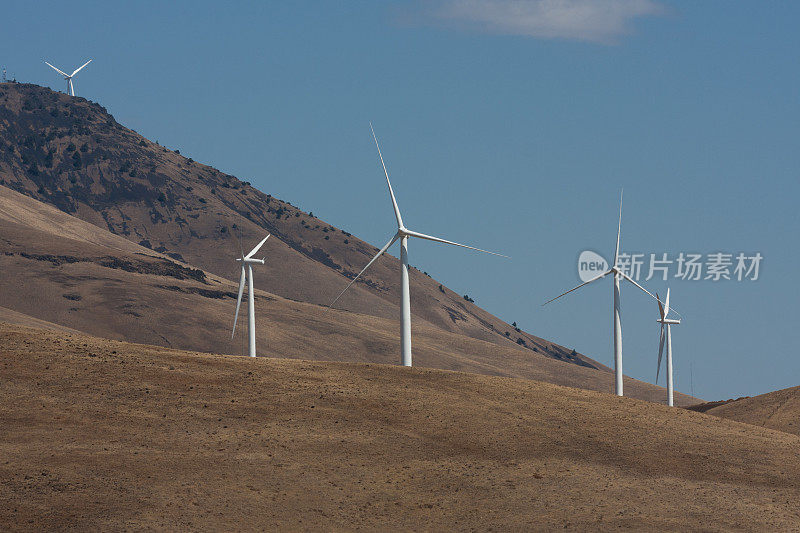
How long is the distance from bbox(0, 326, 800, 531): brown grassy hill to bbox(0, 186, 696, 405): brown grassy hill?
60.5m

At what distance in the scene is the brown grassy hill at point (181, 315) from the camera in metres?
119

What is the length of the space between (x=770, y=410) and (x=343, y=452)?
40.1 meters

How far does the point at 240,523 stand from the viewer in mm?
28922

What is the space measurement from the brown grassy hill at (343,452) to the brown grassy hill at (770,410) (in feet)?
58.5

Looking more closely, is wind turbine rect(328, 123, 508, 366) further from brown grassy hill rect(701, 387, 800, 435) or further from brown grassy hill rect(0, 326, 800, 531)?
brown grassy hill rect(701, 387, 800, 435)

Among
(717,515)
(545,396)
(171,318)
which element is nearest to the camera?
(717,515)

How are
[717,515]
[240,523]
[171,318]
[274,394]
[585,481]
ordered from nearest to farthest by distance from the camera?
[240,523]
[717,515]
[585,481]
[274,394]
[171,318]

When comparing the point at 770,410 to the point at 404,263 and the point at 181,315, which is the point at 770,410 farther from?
the point at 181,315

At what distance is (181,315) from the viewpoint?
125 metres

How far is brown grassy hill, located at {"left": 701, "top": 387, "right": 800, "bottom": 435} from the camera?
201 ft

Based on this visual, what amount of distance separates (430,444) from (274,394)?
7.31m

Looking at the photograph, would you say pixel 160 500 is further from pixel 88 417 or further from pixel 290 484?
pixel 88 417

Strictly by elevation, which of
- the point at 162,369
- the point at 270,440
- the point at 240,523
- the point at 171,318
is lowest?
the point at 240,523

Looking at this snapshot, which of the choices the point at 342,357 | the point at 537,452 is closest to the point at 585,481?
the point at 537,452
